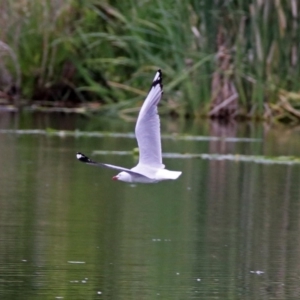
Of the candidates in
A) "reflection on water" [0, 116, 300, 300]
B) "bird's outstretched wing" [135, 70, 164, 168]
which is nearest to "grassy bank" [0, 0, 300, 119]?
"reflection on water" [0, 116, 300, 300]

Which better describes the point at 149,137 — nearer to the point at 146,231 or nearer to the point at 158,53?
the point at 146,231

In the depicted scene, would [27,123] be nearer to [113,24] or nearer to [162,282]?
[113,24]

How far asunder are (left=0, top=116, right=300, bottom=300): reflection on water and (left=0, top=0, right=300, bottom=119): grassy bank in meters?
5.30

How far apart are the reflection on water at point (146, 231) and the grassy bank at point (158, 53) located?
5.30 metres

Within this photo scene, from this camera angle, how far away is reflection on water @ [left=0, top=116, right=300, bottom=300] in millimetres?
7305

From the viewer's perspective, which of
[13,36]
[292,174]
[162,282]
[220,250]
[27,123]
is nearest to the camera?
[162,282]

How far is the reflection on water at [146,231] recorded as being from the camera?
24.0 feet

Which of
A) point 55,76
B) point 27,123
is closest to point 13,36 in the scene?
point 55,76

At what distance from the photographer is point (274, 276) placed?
7.63 meters

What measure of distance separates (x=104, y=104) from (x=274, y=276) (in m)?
14.7

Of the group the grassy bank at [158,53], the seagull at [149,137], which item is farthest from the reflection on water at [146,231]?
the grassy bank at [158,53]

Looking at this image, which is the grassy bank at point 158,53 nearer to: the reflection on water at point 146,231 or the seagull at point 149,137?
the reflection on water at point 146,231

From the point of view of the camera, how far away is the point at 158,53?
68.6 feet

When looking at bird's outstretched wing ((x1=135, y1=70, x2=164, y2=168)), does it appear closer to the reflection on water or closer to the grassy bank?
the reflection on water
